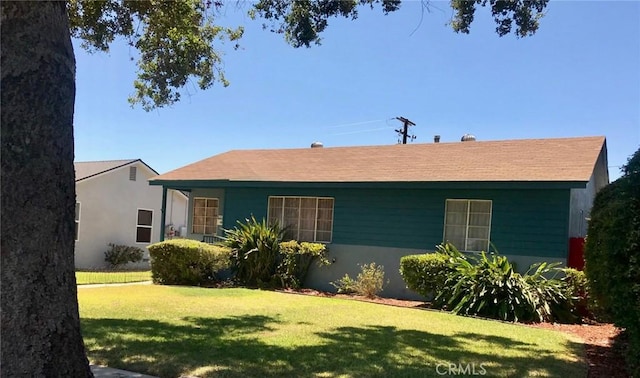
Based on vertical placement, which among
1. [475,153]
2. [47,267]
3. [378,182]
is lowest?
[47,267]

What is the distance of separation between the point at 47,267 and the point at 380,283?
35.8 ft

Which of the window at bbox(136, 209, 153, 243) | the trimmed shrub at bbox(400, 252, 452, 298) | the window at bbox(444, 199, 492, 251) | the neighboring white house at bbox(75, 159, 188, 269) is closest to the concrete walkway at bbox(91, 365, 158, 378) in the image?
the trimmed shrub at bbox(400, 252, 452, 298)

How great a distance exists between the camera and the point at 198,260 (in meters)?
14.5

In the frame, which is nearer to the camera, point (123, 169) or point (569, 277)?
point (569, 277)

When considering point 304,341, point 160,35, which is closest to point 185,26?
point 160,35

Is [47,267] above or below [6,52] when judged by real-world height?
below

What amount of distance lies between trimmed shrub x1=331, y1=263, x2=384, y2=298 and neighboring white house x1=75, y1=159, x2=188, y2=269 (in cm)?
1011

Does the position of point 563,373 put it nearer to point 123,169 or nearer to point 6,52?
point 6,52

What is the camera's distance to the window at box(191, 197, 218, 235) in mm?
17719

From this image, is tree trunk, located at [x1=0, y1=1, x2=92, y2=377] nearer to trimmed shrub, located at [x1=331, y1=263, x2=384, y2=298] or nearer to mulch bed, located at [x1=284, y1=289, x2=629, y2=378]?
mulch bed, located at [x1=284, y1=289, x2=629, y2=378]

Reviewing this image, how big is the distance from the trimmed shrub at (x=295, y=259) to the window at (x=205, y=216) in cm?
373

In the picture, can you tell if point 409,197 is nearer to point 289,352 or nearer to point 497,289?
point 497,289

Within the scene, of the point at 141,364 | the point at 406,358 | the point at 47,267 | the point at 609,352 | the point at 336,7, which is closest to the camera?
the point at 47,267

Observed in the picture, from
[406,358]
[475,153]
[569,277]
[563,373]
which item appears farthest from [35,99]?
[475,153]
